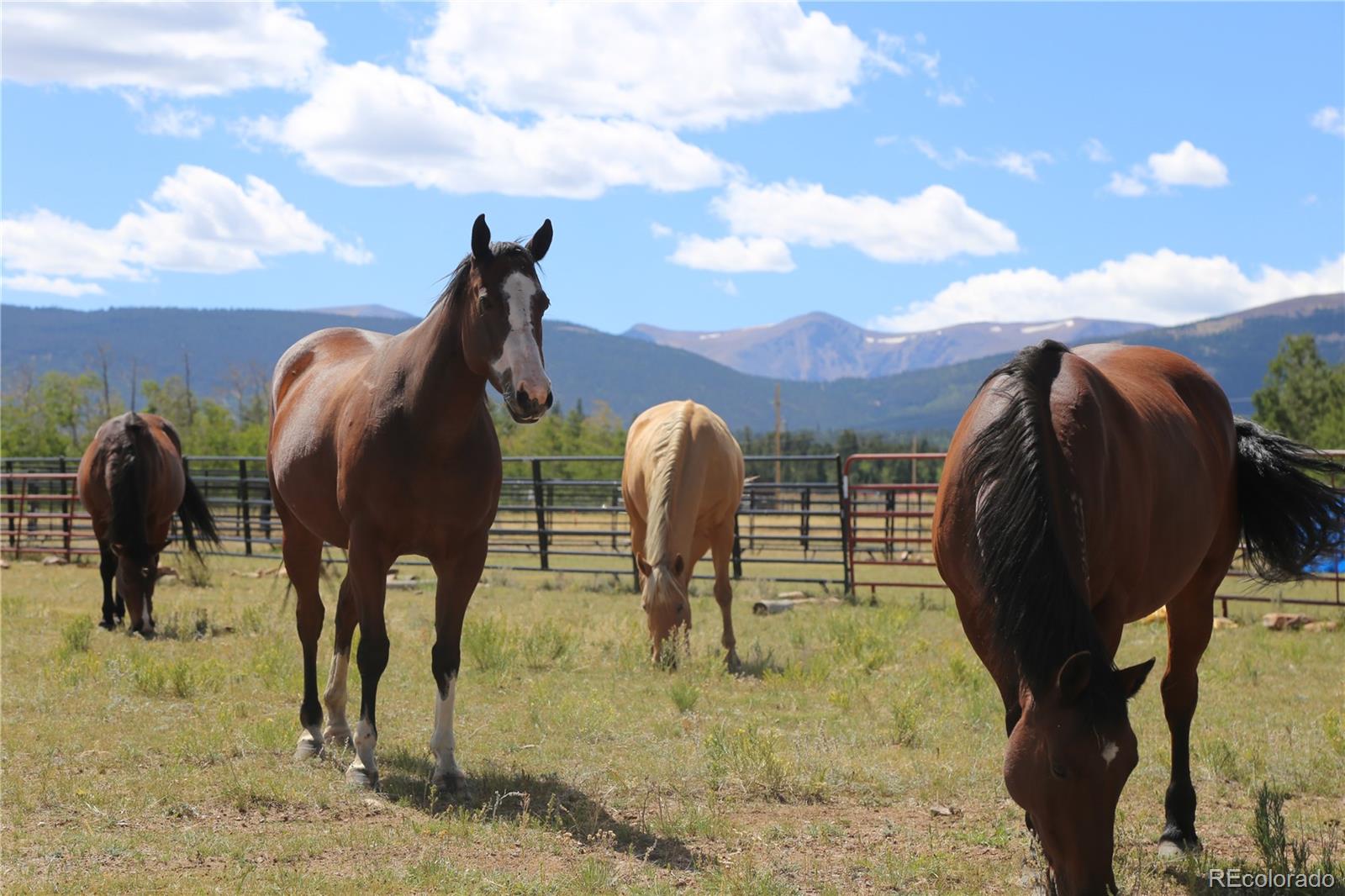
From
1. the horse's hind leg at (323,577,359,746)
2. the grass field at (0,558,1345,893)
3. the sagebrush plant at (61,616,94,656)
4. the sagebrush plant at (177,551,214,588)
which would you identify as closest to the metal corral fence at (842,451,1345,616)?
the grass field at (0,558,1345,893)

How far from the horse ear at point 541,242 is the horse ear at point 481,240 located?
210mm

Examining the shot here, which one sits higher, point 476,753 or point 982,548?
point 982,548

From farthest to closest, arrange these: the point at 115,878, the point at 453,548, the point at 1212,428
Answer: the point at 453,548
the point at 1212,428
the point at 115,878

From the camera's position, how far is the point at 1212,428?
440 cm

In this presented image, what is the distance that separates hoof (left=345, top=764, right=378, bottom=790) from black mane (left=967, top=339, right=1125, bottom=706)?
289 cm

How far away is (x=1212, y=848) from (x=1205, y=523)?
1202mm

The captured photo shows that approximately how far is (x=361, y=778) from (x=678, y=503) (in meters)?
3.62

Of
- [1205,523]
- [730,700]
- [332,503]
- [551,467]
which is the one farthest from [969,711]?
[551,467]

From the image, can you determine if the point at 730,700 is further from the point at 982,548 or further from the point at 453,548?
the point at 982,548

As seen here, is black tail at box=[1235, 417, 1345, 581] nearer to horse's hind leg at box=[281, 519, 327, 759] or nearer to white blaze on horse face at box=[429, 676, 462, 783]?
white blaze on horse face at box=[429, 676, 462, 783]

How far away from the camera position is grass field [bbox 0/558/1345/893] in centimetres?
378

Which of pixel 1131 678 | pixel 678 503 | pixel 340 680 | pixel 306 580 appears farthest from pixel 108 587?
pixel 1131 678

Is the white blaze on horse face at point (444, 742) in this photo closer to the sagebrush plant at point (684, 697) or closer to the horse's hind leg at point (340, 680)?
the horse's hind leg at point (340, 680)

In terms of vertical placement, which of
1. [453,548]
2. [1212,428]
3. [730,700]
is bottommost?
[730,700]
